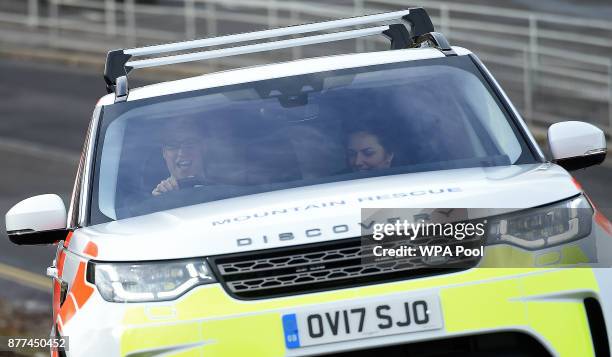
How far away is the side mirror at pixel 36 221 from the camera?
240 inches

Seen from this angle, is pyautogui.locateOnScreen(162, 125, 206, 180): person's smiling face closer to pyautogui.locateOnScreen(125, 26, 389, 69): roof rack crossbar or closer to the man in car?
the man in car

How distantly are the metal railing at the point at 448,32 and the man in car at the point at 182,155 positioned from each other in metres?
14.5

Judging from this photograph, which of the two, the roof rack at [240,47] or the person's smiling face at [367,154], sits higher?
the roof rack at [240,47]

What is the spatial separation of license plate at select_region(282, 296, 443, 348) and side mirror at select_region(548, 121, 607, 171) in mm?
1508

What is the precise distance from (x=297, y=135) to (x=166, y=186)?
575 mm

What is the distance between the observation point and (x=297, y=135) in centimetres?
612

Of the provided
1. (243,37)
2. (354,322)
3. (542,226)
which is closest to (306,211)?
(354,322)

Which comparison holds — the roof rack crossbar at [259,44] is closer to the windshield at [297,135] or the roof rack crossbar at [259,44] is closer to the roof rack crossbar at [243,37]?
the roof rack crossbar at [243,37]

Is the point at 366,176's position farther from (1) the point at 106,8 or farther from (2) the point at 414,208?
(1) the point at 106,8

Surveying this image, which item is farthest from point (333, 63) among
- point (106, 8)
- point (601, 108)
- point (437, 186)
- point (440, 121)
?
point (106, 8)

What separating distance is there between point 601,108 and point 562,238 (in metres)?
16.5

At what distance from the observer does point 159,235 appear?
5.18 m

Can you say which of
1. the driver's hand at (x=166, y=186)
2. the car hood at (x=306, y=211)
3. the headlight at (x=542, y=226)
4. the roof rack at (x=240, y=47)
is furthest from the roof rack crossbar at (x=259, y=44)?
the headlight at (x=542, y=226)

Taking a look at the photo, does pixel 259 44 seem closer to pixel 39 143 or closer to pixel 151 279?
pixel 151 279
